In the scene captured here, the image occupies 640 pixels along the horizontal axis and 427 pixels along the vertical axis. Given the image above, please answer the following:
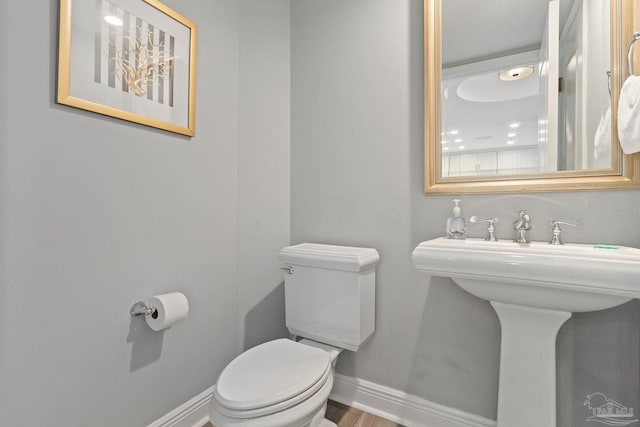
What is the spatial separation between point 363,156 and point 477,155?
502 millimetres

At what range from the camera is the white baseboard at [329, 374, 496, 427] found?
1.25 m

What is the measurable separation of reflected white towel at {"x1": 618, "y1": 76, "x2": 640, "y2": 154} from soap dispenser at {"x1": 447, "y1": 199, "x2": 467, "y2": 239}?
530 millimetres

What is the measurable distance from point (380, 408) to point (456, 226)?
3.12ft

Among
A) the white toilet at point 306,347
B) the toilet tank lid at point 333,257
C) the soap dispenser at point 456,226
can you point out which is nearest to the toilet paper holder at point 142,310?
the white toilet at point 306,347

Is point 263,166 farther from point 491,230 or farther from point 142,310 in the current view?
point 491,230

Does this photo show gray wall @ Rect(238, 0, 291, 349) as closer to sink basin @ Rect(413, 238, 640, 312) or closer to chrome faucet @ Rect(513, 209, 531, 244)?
A: sink basin @ Rect(413, 238, 640, 312)

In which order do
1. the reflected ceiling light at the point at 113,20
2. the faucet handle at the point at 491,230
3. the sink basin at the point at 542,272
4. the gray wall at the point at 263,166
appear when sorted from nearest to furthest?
the sink basin at the point at 542,272 < the reflected ceiling light at the point at 113,20 < the faucet handle at the point at 491,230 < the gray wall at the point at 263,166

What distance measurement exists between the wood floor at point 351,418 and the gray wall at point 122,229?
0.49 metres

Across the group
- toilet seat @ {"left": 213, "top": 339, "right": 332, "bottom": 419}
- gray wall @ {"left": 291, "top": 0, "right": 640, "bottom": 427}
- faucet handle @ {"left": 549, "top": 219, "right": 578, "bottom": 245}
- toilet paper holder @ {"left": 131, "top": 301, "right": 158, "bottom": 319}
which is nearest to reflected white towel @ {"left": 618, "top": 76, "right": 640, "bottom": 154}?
gray wall @ {"left": 291, "top": 0, "right": 640, "bottom": 427}

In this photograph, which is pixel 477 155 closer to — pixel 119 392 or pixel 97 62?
pixel 97 62

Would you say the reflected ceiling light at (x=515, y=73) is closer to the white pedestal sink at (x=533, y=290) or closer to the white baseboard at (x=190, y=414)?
the white pedestal sink at (x=533, y=290)

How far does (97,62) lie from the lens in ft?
3.24

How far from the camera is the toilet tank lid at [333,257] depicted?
127 centimetres

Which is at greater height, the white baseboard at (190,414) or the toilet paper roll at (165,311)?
the toilet paper roll at (165,311)
